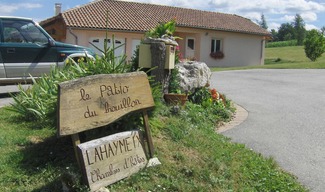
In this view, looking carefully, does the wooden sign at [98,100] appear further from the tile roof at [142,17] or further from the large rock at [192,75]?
the tile roof at [142,17]

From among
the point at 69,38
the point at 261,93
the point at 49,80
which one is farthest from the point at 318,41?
the point at 49,80

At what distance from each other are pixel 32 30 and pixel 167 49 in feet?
15.0

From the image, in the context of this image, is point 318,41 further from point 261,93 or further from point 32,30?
point 32,30

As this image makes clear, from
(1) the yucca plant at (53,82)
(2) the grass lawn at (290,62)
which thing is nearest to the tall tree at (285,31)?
(2) the grass lawn at (290,62)

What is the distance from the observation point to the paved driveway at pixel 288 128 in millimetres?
4976

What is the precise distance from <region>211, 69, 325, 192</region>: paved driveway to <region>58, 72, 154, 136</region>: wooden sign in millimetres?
2219

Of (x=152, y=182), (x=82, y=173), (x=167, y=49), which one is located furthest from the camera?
(x=167, y=49)

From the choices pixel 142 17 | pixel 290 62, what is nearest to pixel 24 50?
pixel 142 17

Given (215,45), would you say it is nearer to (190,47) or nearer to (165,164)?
(190,47)

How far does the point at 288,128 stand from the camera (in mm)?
6938

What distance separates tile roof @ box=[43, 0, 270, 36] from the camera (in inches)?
939

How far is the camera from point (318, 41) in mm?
33750

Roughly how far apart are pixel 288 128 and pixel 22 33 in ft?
21.6

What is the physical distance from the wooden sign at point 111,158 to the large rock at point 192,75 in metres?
3.51
